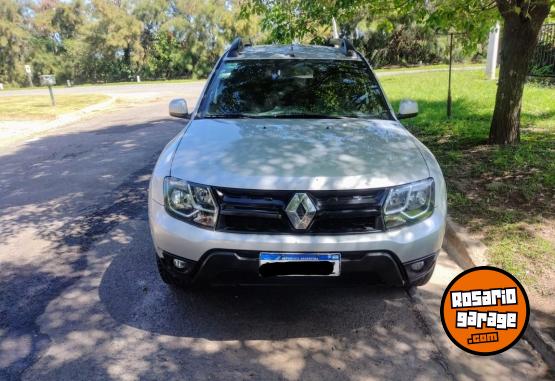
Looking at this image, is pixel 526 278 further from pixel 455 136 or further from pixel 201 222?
pixel 455 136

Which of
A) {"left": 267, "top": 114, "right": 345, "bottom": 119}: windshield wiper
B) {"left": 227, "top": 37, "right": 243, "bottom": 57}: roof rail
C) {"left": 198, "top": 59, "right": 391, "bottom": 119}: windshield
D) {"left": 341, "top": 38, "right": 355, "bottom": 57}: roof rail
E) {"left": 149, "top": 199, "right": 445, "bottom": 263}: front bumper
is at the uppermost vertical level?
{"left": 227, "top": 37, "right": 243, "bottom": 57}: roof rail

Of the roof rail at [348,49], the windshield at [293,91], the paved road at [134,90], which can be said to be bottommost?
the paved road at [134,90]

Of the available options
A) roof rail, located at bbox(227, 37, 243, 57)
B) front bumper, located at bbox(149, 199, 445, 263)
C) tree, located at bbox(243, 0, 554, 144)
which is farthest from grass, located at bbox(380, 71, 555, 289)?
roof rail, located at bbox(227, 37, 243, 57)

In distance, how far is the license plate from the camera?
2.68 meters

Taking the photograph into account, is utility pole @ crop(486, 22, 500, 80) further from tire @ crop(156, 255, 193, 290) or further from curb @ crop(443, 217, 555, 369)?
tire @ crop(156, 255, 193, 290)

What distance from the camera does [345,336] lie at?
9.83ft

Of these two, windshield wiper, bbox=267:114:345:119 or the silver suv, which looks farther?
windshield wiper, bbox=267:114:345:119

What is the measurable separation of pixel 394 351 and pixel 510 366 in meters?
0.64

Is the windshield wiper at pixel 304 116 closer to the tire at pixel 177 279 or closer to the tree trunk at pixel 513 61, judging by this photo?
the tire at pixel 177 279

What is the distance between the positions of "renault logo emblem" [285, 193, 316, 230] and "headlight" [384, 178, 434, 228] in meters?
0.44

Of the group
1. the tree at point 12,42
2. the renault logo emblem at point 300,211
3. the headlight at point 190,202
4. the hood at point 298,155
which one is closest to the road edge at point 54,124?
the hood at point 298,155

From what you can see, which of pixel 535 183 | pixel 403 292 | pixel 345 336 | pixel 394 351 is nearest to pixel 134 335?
pixel 345 336

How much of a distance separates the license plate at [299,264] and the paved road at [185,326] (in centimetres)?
48

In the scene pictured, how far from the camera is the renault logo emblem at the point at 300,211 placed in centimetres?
269
